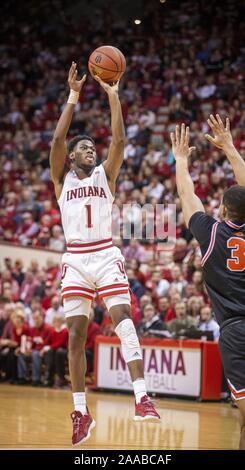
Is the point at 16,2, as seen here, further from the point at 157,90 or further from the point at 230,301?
the point at 230,301

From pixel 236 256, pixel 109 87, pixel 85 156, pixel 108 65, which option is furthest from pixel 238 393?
pixel 108 65

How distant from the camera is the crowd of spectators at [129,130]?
16.1m

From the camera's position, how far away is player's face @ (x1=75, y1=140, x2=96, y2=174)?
7836mm

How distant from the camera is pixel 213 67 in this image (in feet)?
74.0

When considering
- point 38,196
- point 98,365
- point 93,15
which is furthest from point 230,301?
point 93,15

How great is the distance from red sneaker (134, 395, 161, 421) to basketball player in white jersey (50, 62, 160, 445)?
1.17 ft

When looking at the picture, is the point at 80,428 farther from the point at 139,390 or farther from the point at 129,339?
the point at 129,339

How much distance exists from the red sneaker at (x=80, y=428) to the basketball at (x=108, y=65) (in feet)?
9.84

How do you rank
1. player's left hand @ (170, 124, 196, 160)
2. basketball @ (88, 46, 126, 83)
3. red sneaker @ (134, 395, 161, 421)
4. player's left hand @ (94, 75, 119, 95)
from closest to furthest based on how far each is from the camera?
player's left hand @ (170, 124, 196, 160) → red sneaker @ (134, 395, 161, 421) → player's left hand @ (94, 75, 119, 95) → basketball @ (88, 46, 126, 83)

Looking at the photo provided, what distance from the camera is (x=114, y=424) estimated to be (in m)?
10.4

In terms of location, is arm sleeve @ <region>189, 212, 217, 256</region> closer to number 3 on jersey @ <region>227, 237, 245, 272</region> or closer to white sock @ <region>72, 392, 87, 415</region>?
number 3 on jersey @ <region>227, 237, 245, 272</region>

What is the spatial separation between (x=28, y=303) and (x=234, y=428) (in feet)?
26.4

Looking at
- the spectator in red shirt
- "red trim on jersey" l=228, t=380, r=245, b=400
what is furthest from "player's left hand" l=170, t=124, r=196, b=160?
the spectator in red shirt

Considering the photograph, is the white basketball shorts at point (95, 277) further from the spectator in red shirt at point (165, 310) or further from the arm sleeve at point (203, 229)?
the spectator in red shirt at point (165, 310)
